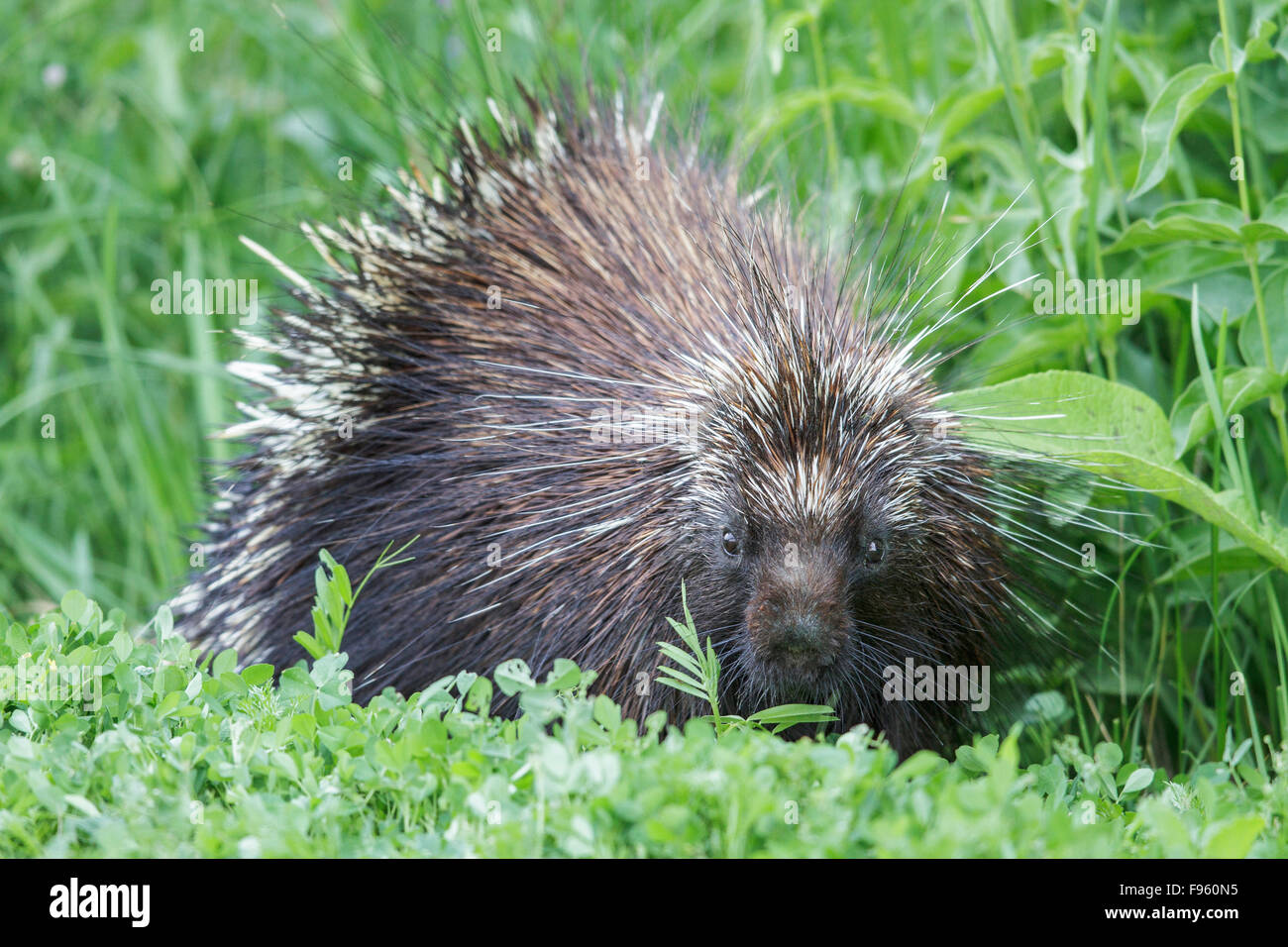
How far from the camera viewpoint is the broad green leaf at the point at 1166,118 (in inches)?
119

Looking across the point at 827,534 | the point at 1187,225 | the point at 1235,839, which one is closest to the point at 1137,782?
the point at 1235,839

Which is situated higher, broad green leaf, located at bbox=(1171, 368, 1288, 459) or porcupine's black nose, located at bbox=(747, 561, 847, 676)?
broad green leaf, located at bbox=(1171, 368, 1288, 459)

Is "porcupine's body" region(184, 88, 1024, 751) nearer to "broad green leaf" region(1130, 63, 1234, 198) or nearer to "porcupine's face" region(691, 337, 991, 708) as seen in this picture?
"porcupine's face" region(691, 337, 991, 708)

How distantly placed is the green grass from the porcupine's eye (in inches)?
17.5

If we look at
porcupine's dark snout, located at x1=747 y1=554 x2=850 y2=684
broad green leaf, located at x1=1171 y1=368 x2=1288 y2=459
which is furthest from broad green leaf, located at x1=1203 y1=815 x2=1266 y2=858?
broad green leaf, located at x1=1171 y1=368 x2=1288 y2=459

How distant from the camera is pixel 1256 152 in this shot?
11.6ft

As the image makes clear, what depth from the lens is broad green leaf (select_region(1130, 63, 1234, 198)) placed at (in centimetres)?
302

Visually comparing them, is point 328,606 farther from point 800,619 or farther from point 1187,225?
point 1187,225

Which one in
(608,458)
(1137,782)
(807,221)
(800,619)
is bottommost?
(1137,782)

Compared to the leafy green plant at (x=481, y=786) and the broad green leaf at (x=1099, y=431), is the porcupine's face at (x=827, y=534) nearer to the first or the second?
the broad green leaf at (x=1099, y=431)

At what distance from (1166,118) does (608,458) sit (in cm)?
152

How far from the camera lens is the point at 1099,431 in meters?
2.90

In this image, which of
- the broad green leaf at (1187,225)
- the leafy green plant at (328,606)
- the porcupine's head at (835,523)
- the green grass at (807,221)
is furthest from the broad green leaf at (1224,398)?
the leafy green plant at (328,606)
